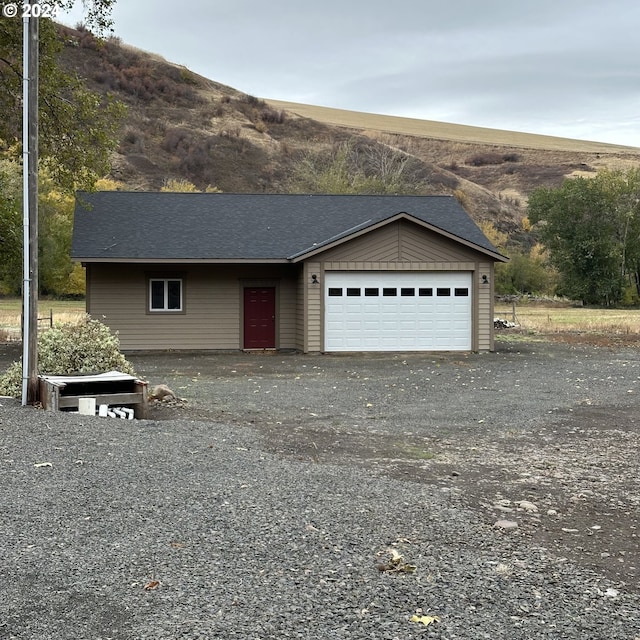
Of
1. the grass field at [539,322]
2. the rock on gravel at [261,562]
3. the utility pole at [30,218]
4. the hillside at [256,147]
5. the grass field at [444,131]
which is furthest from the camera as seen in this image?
the grass field at [444,131]

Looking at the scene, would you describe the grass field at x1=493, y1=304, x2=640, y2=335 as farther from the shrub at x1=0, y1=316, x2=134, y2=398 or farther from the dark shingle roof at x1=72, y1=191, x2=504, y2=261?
the shrub at x1=0, y1=316, x2=134, y2=398

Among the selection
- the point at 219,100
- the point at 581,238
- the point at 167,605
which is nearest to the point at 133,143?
the point at 219,100

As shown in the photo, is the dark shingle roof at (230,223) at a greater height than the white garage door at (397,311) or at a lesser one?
greater

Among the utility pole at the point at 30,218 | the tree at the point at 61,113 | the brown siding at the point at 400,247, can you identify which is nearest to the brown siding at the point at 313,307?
the brown siding at the point at 400,247

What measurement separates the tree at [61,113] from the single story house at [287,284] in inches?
68.9

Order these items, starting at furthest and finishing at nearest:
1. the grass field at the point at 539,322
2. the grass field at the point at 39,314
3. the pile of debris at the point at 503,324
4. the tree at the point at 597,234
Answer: the tree at the point at 597,234
the pile of debris at the point at 503,324
the grass field at the point at 539,322
the grass field at the point at 39,314

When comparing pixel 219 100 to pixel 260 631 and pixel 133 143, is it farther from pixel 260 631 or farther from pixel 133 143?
pixel 260 631

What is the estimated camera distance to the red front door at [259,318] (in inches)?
910

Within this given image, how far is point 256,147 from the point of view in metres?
70.7

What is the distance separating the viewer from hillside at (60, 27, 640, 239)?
65.5 metres

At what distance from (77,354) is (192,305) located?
407 inches

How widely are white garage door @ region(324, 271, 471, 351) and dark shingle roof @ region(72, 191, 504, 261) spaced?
131 cm

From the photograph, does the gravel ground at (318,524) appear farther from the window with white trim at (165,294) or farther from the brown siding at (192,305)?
the window with white trim at (165,294)

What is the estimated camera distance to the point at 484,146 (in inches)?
3873
